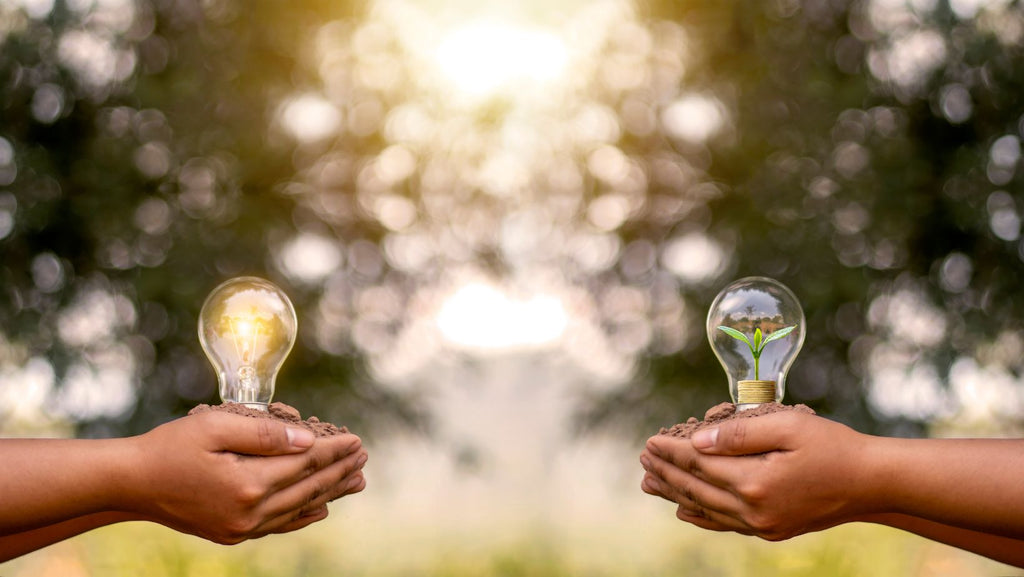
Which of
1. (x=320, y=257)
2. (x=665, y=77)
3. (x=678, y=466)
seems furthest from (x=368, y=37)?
(x=678, y=466)

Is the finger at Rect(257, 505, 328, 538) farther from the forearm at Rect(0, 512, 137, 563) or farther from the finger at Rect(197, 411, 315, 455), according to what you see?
the forearm at Rect(0, 512, 137, 563)

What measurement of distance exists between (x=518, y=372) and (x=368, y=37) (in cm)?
392

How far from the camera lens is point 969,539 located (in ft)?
8.36

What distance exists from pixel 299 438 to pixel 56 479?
0.57 metres

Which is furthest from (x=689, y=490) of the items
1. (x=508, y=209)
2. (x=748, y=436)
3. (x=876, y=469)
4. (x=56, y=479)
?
(x=508, y=209)

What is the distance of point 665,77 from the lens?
9.48 meters

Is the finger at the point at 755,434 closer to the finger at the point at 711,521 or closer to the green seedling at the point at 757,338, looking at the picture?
the finger at the point at 711,521

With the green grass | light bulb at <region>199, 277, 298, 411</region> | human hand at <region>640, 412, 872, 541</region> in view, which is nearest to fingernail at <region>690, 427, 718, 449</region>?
human hand at <region>640, 412, 872, 541</region>

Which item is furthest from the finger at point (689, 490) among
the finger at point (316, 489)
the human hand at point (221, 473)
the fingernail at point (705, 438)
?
the human hand at point (221, 473)

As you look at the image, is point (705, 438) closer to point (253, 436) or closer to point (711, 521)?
point (711, 521)

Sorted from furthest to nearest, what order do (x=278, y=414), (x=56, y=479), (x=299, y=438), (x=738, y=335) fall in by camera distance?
(x=738, y=335), (x=278, y=414), (x=299, y=438), (x=56, y=479)

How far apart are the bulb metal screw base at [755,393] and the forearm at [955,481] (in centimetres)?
41

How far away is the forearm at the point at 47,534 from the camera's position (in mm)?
2433

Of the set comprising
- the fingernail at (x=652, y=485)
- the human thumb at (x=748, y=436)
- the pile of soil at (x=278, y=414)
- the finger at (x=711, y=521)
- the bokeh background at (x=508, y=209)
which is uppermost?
the bokeh background at (x=508, y=209)
